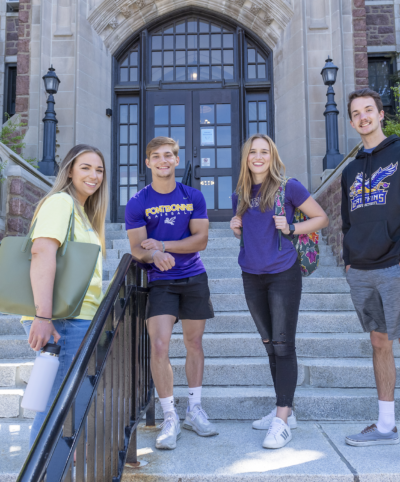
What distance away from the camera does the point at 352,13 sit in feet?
27.5

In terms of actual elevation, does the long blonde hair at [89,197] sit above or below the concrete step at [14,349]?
above

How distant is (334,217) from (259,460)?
3.97 metres

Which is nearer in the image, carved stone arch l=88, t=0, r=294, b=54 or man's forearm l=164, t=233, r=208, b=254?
man's forearm l=164, t=233, r=208, b=254

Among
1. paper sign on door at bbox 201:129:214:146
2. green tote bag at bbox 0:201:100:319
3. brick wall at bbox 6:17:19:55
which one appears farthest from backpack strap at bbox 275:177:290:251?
brick wall at bbox 6:17:19:55

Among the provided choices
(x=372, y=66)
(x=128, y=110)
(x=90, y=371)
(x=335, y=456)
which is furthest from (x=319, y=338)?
(x=372, y=66)

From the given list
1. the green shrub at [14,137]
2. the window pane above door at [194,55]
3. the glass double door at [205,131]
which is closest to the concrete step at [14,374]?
the green shrub at [14,137]

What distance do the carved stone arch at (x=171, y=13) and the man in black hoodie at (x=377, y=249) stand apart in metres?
6.82

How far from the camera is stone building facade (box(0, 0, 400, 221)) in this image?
8117 millimetres

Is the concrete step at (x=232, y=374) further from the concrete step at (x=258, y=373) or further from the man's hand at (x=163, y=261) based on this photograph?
the man's hand at (x=163, y=261)

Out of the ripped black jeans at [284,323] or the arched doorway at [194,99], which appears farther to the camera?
the arched doorway at [194,99]

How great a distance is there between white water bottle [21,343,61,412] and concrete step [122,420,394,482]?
2.43 ft

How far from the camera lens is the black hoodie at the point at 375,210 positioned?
2.51 meters

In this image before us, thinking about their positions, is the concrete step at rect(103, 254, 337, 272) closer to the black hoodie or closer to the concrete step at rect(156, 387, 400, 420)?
the concrete step at rect(156, 387, 400, 420)

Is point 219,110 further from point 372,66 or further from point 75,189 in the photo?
point 75,189
